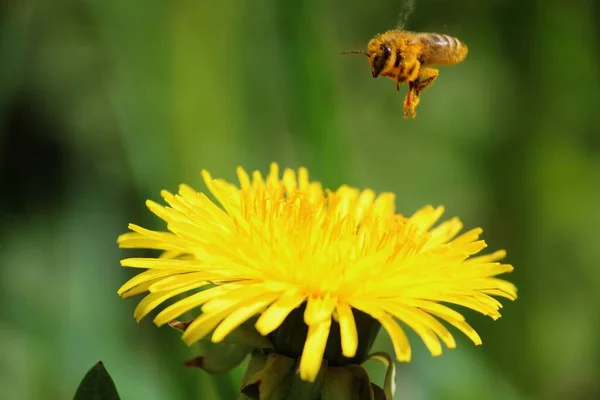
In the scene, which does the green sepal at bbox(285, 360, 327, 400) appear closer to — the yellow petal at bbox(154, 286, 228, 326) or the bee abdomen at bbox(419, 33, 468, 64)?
the yellow petal at bbox(154, 286, 228, 326)

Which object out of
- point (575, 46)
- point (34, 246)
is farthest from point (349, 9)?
point (34, 246)

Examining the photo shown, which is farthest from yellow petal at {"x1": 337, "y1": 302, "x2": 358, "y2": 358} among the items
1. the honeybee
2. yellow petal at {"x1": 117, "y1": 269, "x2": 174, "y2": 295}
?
the honeybee

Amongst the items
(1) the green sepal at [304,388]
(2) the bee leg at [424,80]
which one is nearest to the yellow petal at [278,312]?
(1) the green sepal at [304,388]

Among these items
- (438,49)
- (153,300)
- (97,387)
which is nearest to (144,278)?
(153,300)

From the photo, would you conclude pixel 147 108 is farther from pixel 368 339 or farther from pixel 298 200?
pixel 368 339

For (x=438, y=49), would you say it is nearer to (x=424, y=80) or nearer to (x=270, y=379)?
(x=424, y=80)

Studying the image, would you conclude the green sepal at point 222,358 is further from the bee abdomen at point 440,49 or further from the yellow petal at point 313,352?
the bee abdomen at point 440,49
